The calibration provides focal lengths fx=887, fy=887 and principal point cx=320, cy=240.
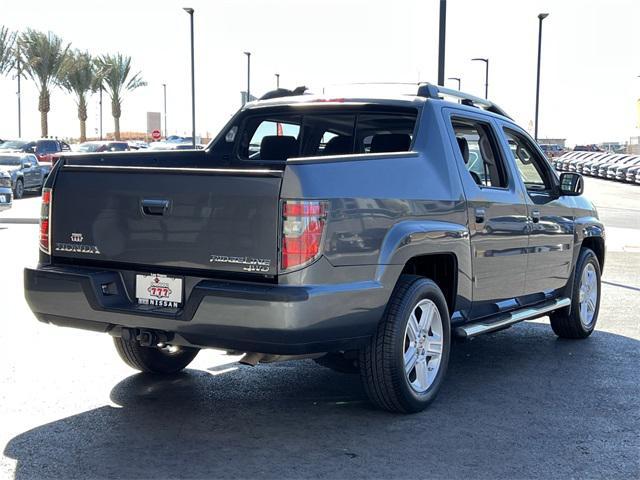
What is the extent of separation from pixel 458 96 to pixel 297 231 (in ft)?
8.18

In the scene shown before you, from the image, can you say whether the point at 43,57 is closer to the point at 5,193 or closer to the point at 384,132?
the point at 5,193

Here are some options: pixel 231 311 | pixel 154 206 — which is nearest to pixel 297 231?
pixel 231 311

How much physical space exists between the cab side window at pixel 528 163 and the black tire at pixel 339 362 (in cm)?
238

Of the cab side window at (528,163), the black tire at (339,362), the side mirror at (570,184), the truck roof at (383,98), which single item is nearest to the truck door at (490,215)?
the truck roof at (383,98)

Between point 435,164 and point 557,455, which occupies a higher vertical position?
point 435,164

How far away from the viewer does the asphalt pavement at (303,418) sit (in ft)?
14.6

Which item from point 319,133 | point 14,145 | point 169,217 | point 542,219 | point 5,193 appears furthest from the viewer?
point 14,145

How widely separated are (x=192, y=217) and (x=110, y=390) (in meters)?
1.68

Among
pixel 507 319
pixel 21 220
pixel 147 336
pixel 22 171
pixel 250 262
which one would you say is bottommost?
pixel 21 220

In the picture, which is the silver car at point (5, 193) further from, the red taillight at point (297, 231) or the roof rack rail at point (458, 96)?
the red taillight at point (297, 231)

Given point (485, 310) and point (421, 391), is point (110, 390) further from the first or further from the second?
point (485, 310)

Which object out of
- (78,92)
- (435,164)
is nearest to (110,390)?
(435,164)

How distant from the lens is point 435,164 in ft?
18.4

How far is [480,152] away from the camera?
654 centimetres
